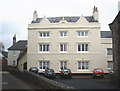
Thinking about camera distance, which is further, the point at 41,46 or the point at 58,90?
the point at 41,46

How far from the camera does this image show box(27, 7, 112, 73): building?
1516 inches

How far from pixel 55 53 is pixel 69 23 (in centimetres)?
674

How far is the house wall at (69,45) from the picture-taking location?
3844 cm

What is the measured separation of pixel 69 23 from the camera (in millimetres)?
39781

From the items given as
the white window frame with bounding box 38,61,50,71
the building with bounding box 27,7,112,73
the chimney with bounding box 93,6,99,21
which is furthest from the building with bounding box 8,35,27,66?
the chimney with bounding box 93,6,99,21

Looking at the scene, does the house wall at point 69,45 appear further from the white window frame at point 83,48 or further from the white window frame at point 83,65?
the white window frame at point 83,48

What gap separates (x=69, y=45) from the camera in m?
39.2

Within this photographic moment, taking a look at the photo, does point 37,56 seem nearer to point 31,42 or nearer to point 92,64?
point 31,42

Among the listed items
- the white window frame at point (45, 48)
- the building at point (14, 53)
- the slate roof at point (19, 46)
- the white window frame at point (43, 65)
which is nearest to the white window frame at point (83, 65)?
the white window frame at point (43, 65)

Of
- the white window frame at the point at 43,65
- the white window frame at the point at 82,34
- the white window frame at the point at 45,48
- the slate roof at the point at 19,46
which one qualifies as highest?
the white window frame at the point at 82,34

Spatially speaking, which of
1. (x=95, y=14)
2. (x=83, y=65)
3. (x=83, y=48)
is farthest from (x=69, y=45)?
(x=95, y=14)

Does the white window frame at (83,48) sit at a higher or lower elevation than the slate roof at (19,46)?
lower

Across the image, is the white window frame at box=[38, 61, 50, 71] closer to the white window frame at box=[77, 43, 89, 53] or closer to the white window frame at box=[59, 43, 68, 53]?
the white window frame at box=[59, 43, 68, 53]

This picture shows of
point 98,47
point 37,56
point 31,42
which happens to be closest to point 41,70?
point 37,56
